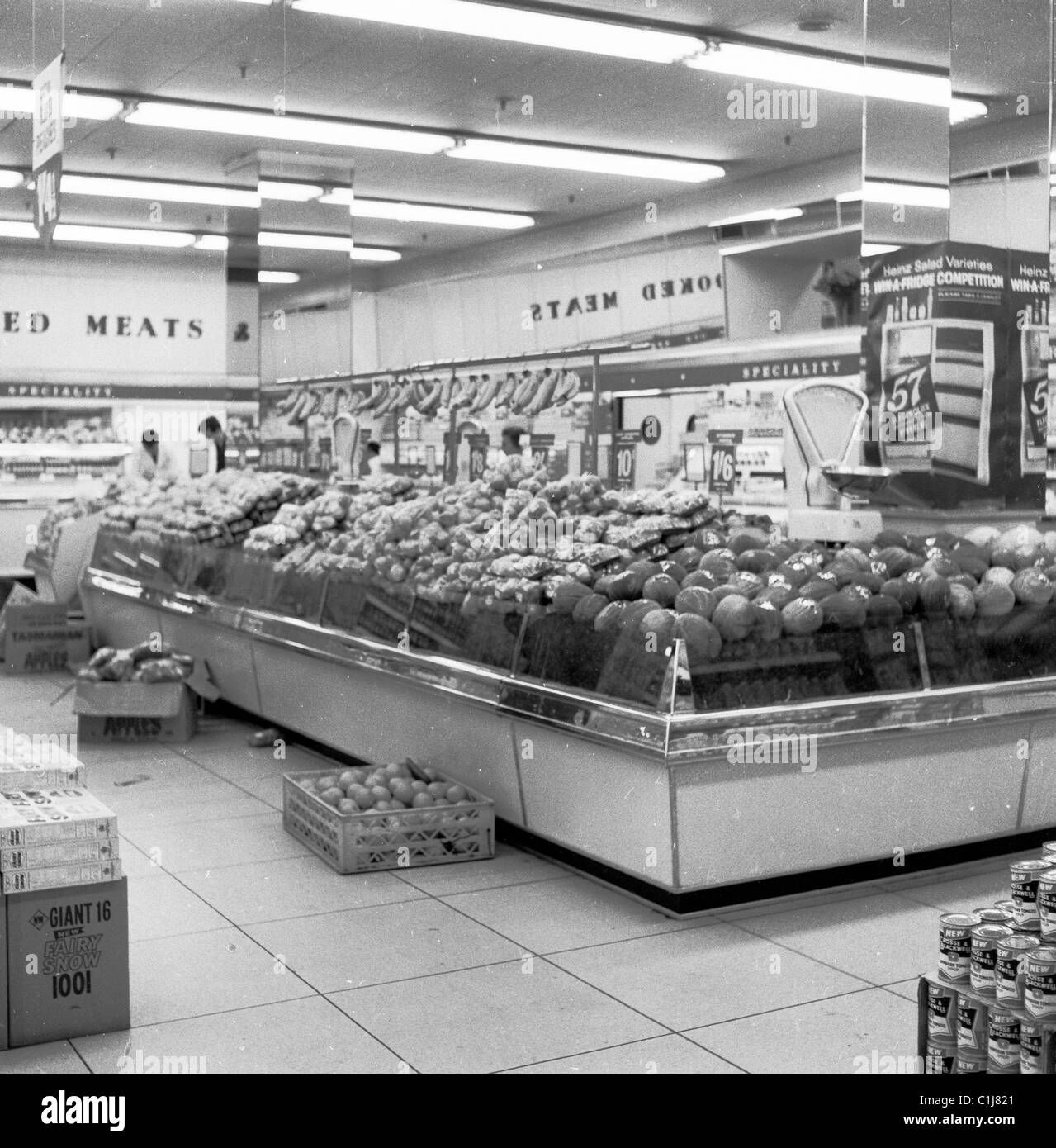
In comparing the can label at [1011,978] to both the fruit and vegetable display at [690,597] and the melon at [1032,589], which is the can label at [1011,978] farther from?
the melon at [1032,589]

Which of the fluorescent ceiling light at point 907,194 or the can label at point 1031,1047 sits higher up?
the fluorescent ceiling light at point 907,194

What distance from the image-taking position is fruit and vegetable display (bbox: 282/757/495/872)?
476 centimetres

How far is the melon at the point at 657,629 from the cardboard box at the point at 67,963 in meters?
1.80

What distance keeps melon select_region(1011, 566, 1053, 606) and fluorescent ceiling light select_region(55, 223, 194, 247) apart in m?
13.2

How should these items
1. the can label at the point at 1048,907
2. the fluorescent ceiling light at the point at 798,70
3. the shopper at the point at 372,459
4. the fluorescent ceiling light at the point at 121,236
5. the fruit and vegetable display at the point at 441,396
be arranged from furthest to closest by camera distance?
the fluorescent ceiling light at the point at 121,236 → the shopper at the point at 372,459 → the fruit and vegetable display at the point at 441,396 → the fluorescent ceiling light at the point at 798,70 → the can label at the point at 1048,907

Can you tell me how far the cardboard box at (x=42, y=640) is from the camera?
934 cm

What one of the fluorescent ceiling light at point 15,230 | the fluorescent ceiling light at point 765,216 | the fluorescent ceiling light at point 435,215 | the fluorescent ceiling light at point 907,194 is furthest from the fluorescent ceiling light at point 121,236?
the fluorescent ceiling light at point 907,194

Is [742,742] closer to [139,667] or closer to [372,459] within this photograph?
[139,667]

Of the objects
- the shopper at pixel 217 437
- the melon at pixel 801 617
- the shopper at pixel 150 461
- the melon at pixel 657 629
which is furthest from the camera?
the shopper at pixel 217 437

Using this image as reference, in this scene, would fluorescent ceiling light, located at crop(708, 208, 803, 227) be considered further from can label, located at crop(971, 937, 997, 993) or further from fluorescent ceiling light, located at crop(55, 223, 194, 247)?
can label, located at crop(971, 937, 997, 993)

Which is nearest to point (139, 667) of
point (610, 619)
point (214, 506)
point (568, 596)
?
point (214, 506)

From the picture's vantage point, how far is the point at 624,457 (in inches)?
447

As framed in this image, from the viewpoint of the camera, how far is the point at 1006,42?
27.3ft

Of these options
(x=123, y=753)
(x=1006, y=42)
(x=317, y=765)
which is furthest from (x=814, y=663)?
(x=1006, y=42)
